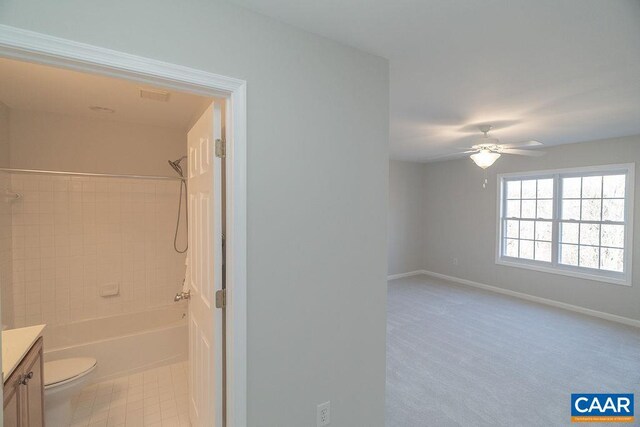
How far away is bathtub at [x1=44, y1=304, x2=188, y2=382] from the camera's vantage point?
264 cm

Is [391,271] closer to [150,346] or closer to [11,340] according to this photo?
[150,346]

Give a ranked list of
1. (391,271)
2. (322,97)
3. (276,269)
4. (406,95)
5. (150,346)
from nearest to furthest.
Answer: (276,269)
(322,97)
(406,95)
(150,346)
(391,271)

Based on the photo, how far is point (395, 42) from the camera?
63.2 inches

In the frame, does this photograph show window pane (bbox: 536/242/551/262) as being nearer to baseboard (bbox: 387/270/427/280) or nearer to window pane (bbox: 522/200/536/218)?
window pane (bbox: 522/200/536/218)

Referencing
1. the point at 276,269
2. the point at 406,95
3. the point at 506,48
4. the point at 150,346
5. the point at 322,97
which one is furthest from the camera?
the point at 150,346

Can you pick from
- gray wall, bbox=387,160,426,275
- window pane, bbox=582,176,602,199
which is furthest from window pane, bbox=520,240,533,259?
gray wall, bbox=387,160,426,275

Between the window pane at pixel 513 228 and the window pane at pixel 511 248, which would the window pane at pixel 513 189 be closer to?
the window pane at pixel 513 228

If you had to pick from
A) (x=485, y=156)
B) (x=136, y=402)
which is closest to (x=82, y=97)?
(x=136, y=402)

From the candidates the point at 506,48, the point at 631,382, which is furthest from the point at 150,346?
the point at 631,382

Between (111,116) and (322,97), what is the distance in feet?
7.82

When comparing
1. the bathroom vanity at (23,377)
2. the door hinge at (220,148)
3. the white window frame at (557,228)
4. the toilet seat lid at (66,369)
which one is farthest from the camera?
the white window frame at (557,228)

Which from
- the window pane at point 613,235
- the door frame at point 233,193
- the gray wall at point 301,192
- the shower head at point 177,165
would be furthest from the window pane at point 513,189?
the door frame at point 233,193

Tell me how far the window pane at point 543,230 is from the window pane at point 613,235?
655 millimetres

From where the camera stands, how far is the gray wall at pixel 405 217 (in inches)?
242
